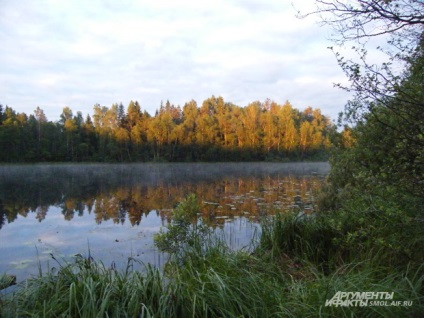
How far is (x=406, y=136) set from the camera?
3.54m

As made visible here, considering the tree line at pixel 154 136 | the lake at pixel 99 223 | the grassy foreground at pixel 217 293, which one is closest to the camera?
the grassy foreground at pixel 217 293

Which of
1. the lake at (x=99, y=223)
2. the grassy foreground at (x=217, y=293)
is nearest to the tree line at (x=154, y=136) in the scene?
the lake at (x=99, y=223)

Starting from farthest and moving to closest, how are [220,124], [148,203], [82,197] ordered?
[220,124], [82,197], [148,203]

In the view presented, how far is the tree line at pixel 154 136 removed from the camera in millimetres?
69500

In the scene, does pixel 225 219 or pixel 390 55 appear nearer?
pixel 390 55

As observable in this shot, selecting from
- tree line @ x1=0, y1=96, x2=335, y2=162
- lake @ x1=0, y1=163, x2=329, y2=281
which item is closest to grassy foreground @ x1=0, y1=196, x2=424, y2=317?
lake @ x1=0, y1=163, x2=329, y2=281

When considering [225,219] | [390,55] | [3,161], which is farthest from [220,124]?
[390,55]

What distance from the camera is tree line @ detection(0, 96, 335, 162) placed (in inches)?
2736

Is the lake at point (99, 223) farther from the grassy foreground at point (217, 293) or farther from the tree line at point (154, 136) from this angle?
the tree line at point (154, 136)

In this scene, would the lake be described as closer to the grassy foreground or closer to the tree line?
the grassy foreground

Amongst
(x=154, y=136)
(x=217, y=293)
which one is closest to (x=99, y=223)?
(x=217, y=293)

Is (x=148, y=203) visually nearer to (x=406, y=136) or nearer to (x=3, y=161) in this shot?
(x=406, y=136)

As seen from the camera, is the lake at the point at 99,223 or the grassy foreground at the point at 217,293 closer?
the grassy foreground at the point at 217,293

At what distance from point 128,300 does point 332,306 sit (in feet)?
6.61
